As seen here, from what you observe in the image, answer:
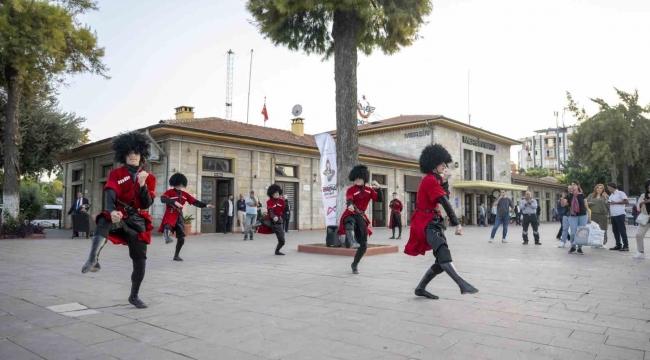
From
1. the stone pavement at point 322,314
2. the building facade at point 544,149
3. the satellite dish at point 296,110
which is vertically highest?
the building facade at point 544,149

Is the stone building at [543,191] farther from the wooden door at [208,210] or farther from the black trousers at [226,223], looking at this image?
the wooden door at [208,210]

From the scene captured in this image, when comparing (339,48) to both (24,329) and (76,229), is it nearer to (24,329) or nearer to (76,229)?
(24,329)

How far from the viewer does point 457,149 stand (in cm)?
3381

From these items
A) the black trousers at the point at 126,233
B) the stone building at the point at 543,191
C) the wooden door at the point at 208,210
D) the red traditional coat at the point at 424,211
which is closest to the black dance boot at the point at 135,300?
the black trousers at the point at 126,233

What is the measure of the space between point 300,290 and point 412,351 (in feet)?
9.05

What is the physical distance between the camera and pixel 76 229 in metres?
16.2

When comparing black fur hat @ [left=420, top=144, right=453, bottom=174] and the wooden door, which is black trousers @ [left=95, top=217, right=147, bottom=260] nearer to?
black fur hat @ [left=420, top=144, right=453, bottom=174]

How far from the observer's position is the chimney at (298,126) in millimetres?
27844

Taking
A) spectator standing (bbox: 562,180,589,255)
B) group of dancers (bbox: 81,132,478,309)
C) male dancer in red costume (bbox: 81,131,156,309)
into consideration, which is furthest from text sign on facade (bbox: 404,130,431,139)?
male dancer in red costume (bbox: 81,131,156,309)

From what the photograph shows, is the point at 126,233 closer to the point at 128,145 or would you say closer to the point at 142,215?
the point at 142,215

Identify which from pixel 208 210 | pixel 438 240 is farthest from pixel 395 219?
pixel 438 240

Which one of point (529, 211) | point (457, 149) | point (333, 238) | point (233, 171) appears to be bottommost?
point (333, 238)

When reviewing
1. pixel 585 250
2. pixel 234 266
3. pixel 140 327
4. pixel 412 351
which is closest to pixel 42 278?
pixel 234 266

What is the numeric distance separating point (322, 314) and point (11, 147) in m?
16.1
